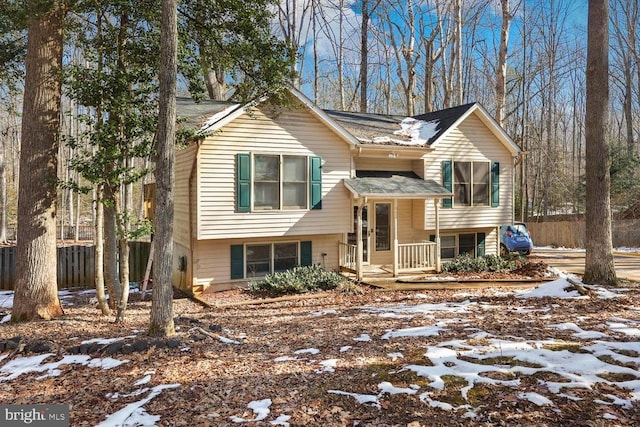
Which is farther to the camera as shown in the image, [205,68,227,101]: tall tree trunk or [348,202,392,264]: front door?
[205,68,227,101]: tall tree trunk

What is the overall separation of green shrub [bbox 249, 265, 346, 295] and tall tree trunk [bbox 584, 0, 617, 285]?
19.8 ft

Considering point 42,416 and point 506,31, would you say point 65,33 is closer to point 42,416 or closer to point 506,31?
point 42,416

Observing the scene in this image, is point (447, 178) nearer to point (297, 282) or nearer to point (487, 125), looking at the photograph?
point (487, 125)

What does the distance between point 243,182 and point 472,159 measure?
314 inches

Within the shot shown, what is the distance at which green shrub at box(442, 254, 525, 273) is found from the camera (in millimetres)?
13000

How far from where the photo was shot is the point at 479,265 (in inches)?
520

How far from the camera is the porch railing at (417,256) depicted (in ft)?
41.9

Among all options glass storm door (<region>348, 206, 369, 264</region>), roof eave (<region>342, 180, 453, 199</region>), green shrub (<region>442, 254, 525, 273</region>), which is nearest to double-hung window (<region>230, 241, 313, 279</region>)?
glass storm door (<region>348, 206, 369, 264</region>)

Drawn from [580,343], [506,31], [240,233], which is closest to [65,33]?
[240,233]

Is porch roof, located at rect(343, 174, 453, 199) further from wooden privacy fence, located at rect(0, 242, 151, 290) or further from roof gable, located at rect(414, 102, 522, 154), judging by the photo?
wooden privacy fence, located at rect(0, 242, 151, 290)

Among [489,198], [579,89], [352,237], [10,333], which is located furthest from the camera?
[579,89]

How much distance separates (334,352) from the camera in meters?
5.13

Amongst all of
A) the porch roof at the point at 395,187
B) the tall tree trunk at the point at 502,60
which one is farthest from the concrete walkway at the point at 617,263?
the tall tree trunk at the point at 502,60

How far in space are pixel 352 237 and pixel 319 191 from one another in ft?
7.21
